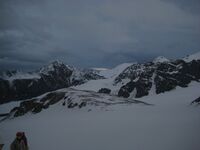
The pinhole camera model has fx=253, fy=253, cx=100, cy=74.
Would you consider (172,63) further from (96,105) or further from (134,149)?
(134,149)

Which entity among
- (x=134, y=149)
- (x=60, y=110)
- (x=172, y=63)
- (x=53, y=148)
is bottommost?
(x=60, y=110)

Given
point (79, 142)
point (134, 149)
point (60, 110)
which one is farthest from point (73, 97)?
point (134, 149)

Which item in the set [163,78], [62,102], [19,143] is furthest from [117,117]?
[163,78]

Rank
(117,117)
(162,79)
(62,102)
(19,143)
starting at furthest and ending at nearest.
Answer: (162,79) → (62,102) → (117,117) → (19,143)

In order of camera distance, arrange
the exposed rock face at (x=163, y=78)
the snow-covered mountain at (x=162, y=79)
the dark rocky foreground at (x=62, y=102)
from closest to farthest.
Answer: the dark rocky foreground at (x=62, y=102) < the snow-covered mountain at (x=162, y=79) < the exposed rock face at (x=163, y=78)

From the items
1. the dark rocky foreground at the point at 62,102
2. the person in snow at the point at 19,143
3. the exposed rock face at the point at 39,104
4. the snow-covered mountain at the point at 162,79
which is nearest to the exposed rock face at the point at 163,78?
the snow-covered mountain at the point at 162,79

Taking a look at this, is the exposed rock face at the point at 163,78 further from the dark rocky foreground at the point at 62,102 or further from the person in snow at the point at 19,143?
the person in snow at the point at 19,143

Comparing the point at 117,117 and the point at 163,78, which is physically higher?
the point at 163,78

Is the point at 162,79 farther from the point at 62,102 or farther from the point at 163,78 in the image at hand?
the point at 62,102

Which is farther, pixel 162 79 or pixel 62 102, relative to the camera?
pixel 162 79

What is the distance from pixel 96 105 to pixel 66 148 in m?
44.2

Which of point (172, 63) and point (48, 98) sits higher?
point (172, 63)

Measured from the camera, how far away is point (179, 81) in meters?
171

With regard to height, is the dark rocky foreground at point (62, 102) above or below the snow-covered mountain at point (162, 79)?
below
